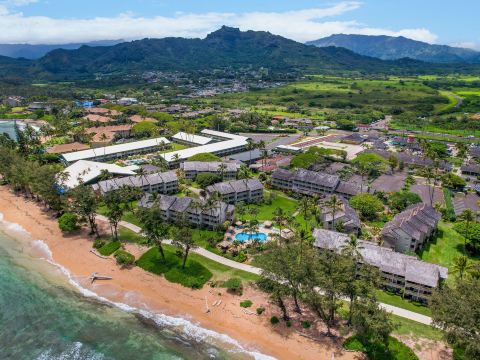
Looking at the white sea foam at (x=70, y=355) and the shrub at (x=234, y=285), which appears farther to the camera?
the shrub at (x=234, y=285)

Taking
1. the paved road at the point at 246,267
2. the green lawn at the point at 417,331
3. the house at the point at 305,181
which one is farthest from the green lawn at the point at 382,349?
the house at the point at 305,181

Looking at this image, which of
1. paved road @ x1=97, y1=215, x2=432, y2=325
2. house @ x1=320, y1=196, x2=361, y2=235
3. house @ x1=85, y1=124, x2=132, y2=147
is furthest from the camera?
house @ x1=85, y1=124, x2=132, y2=147

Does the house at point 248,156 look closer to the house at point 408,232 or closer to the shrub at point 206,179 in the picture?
the shrub at point 206,179

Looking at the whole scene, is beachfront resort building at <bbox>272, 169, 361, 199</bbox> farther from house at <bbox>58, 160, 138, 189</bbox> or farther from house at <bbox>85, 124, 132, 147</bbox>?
house at <bbox>85, 124, 132, 147</bbox>

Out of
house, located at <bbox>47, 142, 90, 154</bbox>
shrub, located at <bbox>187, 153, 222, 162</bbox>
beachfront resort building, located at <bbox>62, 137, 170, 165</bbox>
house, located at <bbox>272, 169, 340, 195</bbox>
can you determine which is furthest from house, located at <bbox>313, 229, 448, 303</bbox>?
house, located at <bbox>47, 142, 90, 154</bbox>

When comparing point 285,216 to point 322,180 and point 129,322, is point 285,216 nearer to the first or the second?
point 322,180

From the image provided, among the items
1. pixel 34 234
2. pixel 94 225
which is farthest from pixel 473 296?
pixel 34 234

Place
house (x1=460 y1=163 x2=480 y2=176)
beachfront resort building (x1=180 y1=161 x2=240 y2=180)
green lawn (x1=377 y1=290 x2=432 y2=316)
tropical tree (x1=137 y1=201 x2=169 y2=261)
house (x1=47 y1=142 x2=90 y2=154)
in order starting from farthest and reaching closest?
house (x1=47 y1=142 x2=90 y2=154), house (x1=460 y1=163 x2=480 y2=176), beachfront resort building (x1=180 y1=161 x2=240 y2=180), tropical tree (x1=137 y1=201 x2=169 y2=261), green lawn (x1=377 y1=290 x2=432 y2=316)
